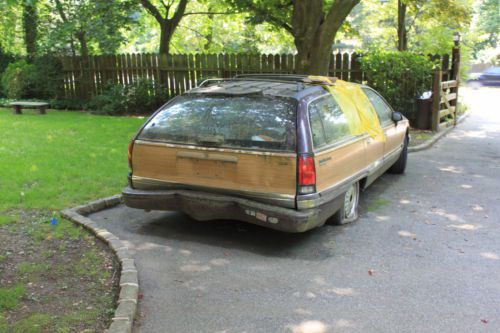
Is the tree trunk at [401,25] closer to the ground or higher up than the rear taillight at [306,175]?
higher up

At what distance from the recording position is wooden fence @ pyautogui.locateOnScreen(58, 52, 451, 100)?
44.5ft

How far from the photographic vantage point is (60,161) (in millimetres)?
8180

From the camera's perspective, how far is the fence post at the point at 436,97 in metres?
12.1

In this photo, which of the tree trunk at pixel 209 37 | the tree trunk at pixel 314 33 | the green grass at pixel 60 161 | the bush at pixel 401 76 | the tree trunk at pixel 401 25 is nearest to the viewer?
the green grass at pixel 60 161

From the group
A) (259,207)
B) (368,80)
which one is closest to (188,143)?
(259,207)

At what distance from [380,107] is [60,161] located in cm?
525

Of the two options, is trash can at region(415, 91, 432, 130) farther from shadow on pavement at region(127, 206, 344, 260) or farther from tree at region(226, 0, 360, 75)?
shadow on pavement at region(127, 206, 344, 260)

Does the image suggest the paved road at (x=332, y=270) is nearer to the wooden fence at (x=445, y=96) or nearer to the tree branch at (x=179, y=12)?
the wooden fence at (x=445, y=96)

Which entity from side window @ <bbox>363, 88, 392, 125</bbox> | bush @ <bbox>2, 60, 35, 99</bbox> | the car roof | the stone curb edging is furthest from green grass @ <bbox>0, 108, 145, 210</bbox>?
bush @ <bbox>2, 60, 35, 99</bbox>

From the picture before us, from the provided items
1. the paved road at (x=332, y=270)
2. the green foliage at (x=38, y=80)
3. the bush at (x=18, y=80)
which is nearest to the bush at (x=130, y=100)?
the green foliage at (x=38, y=80)

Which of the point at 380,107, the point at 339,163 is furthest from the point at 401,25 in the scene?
the point at 339,163

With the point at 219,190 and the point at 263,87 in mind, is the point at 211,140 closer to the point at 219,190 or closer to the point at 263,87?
the point at 219,190

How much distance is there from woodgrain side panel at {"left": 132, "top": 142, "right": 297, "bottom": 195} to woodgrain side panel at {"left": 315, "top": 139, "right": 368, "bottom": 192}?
1.09 feet

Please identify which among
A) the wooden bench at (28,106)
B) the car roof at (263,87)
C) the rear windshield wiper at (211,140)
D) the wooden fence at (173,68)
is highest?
the wooden fence at (173,68)
